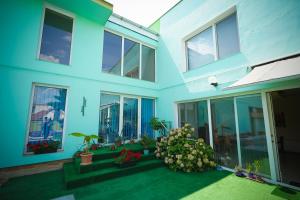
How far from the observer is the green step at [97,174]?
16.3ft

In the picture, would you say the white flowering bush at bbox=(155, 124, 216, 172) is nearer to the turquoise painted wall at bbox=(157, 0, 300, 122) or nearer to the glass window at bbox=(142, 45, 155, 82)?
the turquoise painted wall at bbox=(157, 0, 300, 122)

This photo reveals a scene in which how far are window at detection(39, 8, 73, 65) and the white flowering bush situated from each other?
23.8ft

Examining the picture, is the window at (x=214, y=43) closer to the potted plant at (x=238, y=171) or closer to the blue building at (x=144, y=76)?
the blue building at (x=144, y=76)

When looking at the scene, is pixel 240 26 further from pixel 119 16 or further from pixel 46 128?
pixel 46 128

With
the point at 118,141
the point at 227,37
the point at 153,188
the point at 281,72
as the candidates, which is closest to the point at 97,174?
the point at 153,188

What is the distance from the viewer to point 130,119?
9.55 meters

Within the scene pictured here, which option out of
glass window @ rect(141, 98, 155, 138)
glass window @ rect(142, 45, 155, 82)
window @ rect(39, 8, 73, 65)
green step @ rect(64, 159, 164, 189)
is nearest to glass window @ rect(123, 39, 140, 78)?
glass window @ rect(142, 45, 155, 82)

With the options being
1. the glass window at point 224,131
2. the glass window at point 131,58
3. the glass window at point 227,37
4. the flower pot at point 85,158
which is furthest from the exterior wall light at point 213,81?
the flower pot at point 85,158

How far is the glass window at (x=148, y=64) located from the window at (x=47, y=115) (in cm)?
591

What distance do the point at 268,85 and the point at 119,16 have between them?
9.52 meters

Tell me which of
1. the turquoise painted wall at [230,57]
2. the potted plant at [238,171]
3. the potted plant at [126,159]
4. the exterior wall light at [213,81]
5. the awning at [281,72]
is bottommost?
the potted plant at [238,171]

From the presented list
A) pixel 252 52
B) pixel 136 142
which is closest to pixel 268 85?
pixel 252 52

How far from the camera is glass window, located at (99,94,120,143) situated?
8430mm

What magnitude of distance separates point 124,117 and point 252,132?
6996 millimetres
